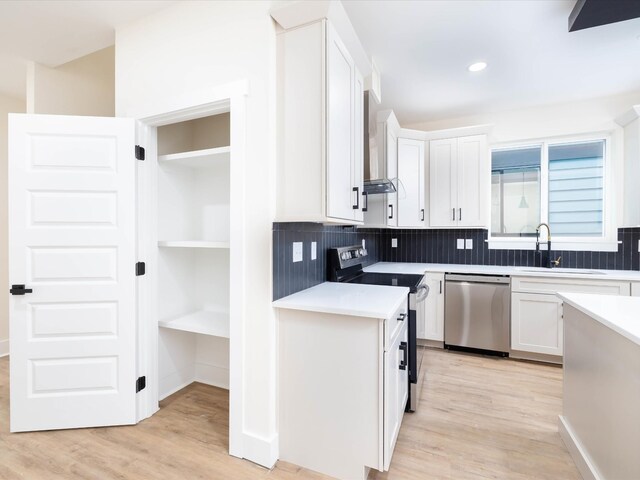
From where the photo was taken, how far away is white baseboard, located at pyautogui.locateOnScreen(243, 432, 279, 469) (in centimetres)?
173

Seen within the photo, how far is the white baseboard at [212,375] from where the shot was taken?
265 cm

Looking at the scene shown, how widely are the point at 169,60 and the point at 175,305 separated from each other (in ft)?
5.81

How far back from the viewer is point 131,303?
2090 millimetres

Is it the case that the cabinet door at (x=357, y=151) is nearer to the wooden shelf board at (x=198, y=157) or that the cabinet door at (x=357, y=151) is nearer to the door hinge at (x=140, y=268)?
the wooden shelf board at (x=198, y=157)

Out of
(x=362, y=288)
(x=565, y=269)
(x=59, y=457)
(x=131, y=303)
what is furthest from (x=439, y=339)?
(x=59, y=457)

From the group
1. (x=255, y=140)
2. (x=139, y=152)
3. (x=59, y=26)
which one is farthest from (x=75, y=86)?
(x=255, y=140)

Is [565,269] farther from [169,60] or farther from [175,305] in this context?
[169,60]

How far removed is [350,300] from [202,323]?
1176 mm

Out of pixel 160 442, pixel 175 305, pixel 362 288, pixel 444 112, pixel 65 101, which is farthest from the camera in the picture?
pixel 444 112

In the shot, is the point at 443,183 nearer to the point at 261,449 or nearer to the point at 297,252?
the point at 297,252

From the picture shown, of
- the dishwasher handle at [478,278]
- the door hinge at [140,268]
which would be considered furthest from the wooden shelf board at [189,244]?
the dishwasher handle at [478,278]

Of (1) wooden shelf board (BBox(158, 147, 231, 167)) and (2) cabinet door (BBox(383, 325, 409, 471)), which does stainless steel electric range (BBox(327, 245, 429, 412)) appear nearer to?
(2) cabinet door (BBox(383, 325, 409, 471))

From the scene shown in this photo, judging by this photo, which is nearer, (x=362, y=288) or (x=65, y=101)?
(x=362, y=288)

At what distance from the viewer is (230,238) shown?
1812 mm
